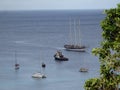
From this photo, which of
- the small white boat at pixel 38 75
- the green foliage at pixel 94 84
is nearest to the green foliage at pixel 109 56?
the green foliage at pixel 94 84

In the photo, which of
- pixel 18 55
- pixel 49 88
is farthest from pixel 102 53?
pixel 18 55

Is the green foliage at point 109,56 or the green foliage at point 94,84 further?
the green foliage at point 94,84

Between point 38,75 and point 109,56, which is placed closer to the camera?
point 109,56

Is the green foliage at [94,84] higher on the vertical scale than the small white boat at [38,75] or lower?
higher

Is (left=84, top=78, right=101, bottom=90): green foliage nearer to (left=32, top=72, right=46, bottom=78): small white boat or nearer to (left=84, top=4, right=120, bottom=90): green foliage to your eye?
(left=84, top=4, right=120, bottom=90): green foliage

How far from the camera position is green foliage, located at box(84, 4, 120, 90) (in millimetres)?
17141

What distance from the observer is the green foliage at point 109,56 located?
56.2 feet

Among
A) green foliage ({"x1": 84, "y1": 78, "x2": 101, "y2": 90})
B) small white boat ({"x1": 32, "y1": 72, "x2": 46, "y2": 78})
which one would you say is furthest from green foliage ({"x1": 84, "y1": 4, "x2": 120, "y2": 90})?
small white boat ({"x1": 32, "y1": 72, "x2": 46, "y2": 78})

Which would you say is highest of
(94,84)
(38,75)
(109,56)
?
(109,56)

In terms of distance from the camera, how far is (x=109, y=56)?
56.7ft

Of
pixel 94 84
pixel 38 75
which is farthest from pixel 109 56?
pixel 38 75

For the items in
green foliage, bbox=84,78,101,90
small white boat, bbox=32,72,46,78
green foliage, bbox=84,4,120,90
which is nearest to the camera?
green foliage, bbox=84,4,120,90

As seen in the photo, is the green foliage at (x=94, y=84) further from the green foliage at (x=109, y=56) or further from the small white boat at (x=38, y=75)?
the small white boat at (x=38, y=75)

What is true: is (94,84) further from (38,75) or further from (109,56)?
(38,75)
